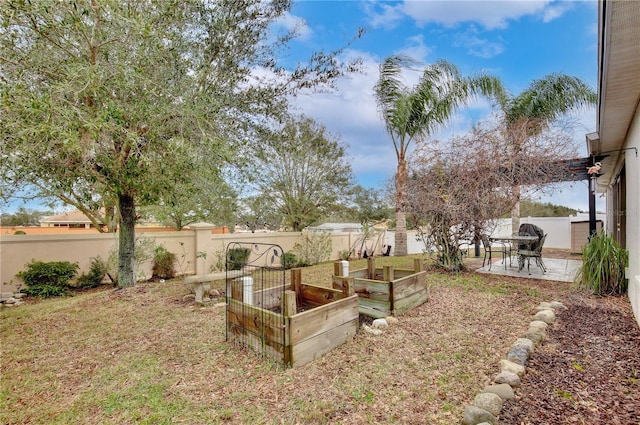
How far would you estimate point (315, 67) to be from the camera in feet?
22.7

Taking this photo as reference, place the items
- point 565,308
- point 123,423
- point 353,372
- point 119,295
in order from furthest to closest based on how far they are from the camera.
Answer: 1. point 119,295
2. point 565,308
3. point 353,372
4. point 123,423

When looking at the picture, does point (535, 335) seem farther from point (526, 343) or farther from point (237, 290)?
point (237, 290)

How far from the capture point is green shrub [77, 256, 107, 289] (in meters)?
7.34

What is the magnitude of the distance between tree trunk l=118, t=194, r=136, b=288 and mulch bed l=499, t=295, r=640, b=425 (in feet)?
23.2

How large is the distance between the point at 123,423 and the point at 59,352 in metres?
2.02

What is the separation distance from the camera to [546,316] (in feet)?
13.5

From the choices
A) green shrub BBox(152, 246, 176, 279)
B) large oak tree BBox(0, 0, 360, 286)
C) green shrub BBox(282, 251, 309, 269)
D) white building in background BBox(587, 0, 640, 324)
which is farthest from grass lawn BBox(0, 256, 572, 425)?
green shrub BBox(282, 251, 309, 269)

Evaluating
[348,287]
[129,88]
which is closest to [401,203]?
[348,287]

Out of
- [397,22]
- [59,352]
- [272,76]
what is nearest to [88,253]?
[59,352]

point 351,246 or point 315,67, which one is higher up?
point 315,67

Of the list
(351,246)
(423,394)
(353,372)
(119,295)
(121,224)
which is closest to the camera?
(423,394)

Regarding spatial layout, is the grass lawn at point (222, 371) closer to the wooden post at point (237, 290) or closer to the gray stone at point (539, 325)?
the gray stone at point (539, 325)

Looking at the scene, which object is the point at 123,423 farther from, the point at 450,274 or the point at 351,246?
the point at 351,246

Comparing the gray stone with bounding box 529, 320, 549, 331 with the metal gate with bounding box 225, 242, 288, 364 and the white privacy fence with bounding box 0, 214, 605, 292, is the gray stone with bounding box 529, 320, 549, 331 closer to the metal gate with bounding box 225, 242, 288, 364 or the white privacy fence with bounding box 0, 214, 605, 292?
the metal gate with bounding box 225, 242, 288, 364
